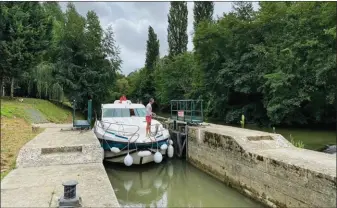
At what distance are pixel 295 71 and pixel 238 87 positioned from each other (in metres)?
4.88

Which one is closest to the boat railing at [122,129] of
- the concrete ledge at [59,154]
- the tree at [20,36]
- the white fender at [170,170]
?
the white fender at [170,170]

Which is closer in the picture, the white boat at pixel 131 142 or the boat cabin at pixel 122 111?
the white boat at pixel 131 142

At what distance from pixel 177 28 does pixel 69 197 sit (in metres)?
37.7

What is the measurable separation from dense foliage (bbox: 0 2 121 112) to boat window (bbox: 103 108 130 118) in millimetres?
7746

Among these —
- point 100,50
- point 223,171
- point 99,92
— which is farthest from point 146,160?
point 100,50

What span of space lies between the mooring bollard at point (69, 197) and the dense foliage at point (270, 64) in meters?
14.4

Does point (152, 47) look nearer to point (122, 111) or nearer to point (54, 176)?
point (122, 111)

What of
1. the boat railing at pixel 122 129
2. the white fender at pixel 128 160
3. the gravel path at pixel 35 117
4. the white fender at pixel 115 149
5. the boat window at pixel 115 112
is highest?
the boat window at pixel 115 112

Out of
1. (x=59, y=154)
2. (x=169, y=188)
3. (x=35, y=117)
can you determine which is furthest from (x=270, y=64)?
(x=59, y=154)

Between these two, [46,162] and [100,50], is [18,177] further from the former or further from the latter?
[100,50]

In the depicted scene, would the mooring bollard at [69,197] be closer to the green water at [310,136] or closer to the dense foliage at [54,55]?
the green water at [310,136]

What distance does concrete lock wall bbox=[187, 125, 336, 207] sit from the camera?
5523mm

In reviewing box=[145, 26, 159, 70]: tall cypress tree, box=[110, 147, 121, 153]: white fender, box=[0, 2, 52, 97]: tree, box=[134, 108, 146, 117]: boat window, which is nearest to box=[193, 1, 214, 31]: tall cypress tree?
box=[145, 26, 159, 70]: tall cypress tree

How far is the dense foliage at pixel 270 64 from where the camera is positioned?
17281 mm
